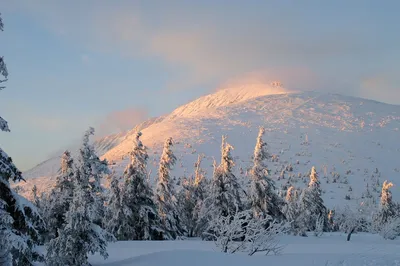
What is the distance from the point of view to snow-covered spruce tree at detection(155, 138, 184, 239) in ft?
108

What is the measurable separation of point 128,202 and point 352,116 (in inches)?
5880

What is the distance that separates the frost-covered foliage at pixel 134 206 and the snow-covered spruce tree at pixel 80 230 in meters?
13.5

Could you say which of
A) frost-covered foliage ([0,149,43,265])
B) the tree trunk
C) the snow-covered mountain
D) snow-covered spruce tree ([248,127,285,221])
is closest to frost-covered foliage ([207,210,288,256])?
frost-covered foliage ([0,149,43,265])

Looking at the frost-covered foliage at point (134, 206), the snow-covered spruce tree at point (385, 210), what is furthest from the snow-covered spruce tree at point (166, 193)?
the snow-covered spruce tree at point (385, 210)

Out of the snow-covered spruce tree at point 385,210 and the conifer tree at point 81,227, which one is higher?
the conifer tree at point 81,227

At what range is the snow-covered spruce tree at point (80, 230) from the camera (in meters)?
15.3

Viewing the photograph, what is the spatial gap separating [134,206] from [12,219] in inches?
825

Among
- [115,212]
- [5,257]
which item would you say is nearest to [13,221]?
[5,257]

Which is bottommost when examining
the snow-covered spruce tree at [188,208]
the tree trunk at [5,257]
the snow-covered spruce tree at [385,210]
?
the snow-covered spruce tree at [385,210]

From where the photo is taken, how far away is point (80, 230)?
51.5 feet

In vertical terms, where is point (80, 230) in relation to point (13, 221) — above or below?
below

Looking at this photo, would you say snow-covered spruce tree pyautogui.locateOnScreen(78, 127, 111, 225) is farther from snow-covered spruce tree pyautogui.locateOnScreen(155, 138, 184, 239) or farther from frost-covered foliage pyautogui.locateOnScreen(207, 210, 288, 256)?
snow-covered spruce tree pyautogui.locateOnScreen(155, 138, 184, 239)

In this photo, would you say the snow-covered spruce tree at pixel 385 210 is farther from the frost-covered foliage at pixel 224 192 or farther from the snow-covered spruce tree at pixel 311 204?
the frost-covered foliage at pixel 224 192

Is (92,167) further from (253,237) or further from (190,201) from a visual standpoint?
(190,201)
